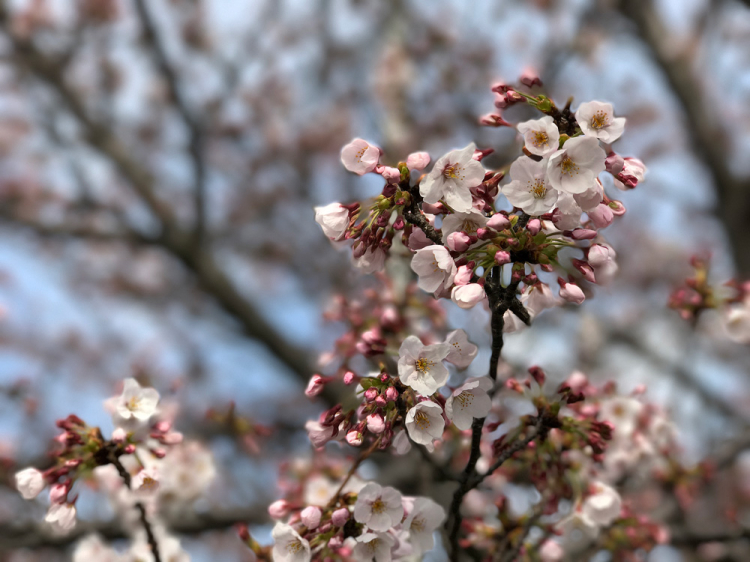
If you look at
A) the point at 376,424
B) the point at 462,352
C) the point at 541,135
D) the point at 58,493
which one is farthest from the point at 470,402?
the point at 58,493

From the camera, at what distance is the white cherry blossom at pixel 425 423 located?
1.23m

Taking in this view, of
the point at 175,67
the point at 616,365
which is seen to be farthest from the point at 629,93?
the point at 175,67

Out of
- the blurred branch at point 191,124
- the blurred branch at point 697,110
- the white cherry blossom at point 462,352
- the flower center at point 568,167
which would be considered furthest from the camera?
the blurred branch at point 697,110

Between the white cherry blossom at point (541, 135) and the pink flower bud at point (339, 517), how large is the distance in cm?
102

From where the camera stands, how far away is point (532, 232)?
1.20 metres

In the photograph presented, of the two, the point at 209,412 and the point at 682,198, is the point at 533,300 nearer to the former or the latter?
the point at 209,412

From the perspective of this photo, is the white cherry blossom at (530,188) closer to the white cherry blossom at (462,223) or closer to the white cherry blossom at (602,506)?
the white cherry blossom at (462,223)

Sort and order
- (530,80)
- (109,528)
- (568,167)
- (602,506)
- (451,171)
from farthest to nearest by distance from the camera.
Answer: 1. (109,528)
2. (602,506)
3. (530,80)
4. (451,171)
5. (568,167)

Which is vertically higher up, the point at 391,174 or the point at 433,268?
the point at 391,174

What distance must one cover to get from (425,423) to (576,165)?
671 mm

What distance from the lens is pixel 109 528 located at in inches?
113

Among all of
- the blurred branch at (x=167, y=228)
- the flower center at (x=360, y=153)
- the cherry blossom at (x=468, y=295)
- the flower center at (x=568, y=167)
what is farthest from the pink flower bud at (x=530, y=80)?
the blurred branch at (x=167, y=228)

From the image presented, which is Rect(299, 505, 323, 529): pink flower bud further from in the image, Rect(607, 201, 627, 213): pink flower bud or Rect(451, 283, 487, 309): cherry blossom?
Rect(607, 201, 627, 213): pink flower bud

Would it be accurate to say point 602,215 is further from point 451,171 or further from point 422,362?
Answer: point 422,362
